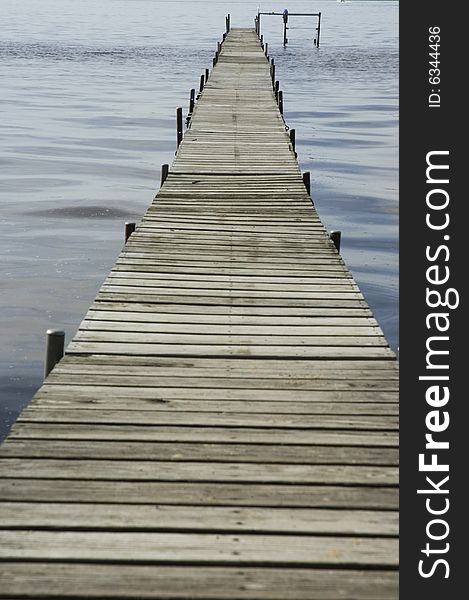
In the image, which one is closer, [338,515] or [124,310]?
[338,515]

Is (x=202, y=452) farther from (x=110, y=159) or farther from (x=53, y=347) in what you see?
(x=110, y=159)

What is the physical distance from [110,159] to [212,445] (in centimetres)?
1840

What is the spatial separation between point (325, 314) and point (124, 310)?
4.53 feet

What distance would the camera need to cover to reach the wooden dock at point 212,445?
392 centimetres

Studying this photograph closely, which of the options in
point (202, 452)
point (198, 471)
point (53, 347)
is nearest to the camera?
point (198, 471)

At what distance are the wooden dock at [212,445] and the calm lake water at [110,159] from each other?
2497 millimetres

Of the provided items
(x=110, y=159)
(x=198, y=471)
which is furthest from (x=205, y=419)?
(x=110, y=159)

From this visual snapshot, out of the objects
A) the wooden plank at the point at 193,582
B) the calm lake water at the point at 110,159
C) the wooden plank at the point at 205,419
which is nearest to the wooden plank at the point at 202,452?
the wooden plank at the point at 205,419

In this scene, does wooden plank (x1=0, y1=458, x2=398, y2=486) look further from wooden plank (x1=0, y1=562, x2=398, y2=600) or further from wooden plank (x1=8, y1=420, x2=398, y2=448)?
wooden plank (x1=0, y1=562, x2=398, y2=600)

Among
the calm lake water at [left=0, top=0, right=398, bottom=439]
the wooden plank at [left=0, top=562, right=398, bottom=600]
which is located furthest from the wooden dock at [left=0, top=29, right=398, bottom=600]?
Result: the calm lake water at [left=0, top=0, right=398, bottom=439]

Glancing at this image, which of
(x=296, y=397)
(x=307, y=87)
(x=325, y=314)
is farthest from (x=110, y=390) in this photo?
(x=307, y=87)

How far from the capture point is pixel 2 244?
15.1 metres

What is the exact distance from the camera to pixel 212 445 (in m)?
4.93

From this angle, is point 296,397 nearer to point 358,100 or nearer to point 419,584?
point 419,584
